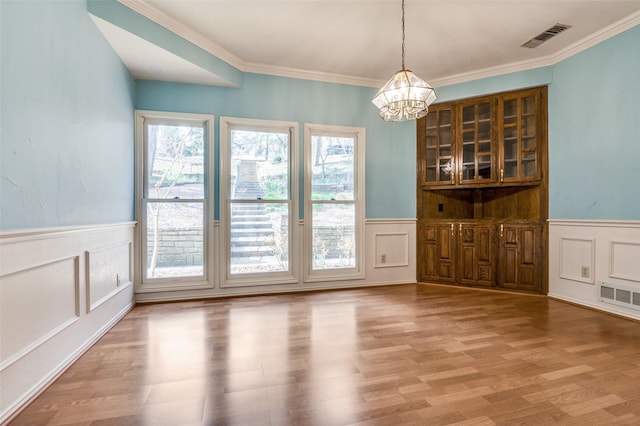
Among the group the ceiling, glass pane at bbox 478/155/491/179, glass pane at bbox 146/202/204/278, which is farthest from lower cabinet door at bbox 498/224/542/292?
glass pane at bbox 146/202/204/278

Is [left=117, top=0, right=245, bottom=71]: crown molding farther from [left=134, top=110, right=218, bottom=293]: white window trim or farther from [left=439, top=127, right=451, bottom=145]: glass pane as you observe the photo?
[left=439, top=127, right=451, bottom=145]: glass pane

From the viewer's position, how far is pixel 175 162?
3781 millimetres

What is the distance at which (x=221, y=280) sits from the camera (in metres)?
3.88

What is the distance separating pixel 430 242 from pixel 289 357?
2992 mm

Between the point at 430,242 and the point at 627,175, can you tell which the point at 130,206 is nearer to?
the point at 430,242

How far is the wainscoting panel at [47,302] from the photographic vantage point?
1651 mm

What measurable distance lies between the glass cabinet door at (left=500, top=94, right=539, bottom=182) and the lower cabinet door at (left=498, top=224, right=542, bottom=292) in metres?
0.69

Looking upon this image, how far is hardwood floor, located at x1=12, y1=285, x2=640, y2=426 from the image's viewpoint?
166 centimetres

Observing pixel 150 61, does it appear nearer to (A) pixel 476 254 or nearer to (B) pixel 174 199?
(B) pixel 174 199

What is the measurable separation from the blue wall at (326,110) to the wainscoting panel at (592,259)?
180 centimetres

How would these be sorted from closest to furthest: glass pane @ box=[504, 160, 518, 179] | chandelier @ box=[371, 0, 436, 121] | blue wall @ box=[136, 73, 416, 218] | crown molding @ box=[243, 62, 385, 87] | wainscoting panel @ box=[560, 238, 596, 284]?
chandelier @ box=[371, 0, 436, 121], wainscoting panel @ box=[560, 238, 596, 284], blue wall @ box=[136, 73, 416, 218], crown molding @ box=[243, 62, 385, 87], glass pane @ box=[504, 160, 518, 179]

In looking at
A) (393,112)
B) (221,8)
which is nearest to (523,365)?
(393,112)

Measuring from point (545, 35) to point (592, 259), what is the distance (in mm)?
2464

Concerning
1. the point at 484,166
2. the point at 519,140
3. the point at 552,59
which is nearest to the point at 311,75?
the point at 484,166
